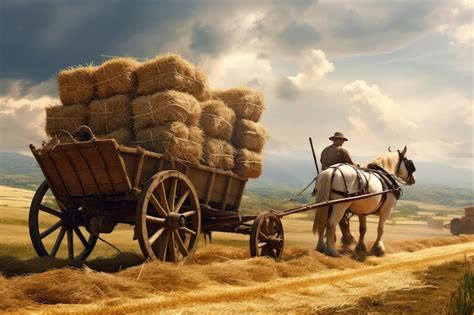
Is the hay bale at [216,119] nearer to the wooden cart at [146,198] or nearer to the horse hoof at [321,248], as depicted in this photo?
the wooden cart at [146,198]

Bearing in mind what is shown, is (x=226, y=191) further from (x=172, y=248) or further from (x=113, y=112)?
(x=113, y=112)

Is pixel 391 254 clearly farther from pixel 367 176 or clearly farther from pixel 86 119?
pixel 86 119

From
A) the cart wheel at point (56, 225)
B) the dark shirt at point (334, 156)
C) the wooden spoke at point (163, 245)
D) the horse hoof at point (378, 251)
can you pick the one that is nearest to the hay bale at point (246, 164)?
the wooden spoke at point (163, 245)

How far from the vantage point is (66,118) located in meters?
9.38

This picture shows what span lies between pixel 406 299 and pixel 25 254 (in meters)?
7.14

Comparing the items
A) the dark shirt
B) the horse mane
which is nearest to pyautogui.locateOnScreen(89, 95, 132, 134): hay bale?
the dark shirt

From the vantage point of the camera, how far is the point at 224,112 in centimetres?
962

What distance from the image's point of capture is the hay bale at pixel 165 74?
8.80m

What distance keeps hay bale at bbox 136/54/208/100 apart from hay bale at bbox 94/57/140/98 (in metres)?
0.16

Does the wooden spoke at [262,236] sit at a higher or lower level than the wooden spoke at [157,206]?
lower

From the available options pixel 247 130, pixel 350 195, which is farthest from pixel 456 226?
pixel 247 130

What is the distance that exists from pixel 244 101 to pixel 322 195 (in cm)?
289

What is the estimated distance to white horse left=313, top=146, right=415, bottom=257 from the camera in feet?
36.9

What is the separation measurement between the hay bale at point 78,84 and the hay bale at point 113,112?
465 millimetres
